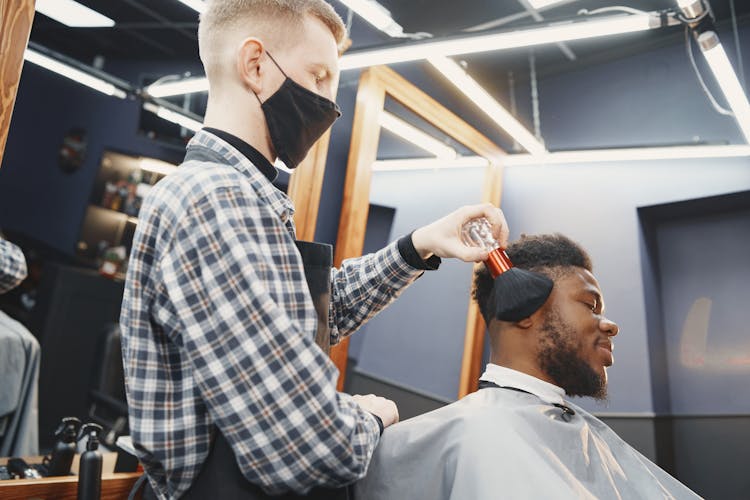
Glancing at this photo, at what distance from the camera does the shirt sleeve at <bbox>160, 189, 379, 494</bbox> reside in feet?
2.64

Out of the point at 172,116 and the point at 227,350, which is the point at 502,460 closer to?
the point at 227,350

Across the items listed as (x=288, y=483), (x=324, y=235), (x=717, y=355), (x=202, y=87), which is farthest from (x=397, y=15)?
(x=288, y=483)

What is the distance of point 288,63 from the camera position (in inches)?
43.9

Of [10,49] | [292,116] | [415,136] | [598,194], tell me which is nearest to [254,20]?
[292,116]

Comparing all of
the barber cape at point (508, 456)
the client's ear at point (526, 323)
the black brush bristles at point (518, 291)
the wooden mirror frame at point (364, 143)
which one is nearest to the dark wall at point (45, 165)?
the barber cape at point (508, 456)

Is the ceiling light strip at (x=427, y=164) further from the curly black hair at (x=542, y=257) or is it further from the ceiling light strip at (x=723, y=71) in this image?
the ceiling light strip at (x=723, y=71)

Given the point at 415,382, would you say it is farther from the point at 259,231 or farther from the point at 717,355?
the point at 259,231

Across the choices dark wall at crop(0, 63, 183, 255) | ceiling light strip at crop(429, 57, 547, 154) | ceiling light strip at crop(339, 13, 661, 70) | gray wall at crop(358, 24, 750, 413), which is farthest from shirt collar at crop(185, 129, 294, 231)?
gray wall at crop(358, 24, 750, 413)

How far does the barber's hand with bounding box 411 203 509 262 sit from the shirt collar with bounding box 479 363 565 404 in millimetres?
500

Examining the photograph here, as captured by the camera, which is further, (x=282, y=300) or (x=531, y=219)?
(x=531, y=219)

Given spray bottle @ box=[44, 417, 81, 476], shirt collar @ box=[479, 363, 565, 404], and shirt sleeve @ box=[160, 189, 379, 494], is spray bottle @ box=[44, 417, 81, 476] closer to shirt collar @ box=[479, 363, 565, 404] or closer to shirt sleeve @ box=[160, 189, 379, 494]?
shirt sleeve @ box=[160, 189, 379, 494]

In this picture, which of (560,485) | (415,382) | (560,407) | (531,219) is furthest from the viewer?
(531,219)

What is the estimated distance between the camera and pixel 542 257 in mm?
1812

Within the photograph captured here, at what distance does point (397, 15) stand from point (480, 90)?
142 cm
